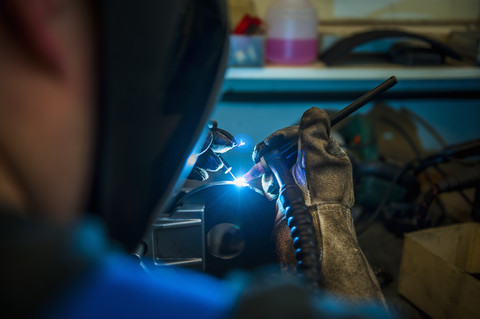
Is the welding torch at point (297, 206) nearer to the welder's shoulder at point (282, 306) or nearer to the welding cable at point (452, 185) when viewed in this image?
the welder's shoulder at point (282, 306)

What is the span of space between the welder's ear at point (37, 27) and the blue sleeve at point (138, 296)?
17 cm

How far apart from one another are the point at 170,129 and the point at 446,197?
147 cm

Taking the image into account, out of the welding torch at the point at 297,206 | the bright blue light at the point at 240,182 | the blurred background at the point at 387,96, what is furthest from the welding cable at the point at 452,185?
the bright blue light at the point at 240,182

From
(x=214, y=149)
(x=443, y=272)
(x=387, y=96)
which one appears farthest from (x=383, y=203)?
(x=214, y=149)

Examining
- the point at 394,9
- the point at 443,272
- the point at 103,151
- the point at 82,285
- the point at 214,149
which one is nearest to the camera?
the point at 82,285

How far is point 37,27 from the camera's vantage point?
0.25m

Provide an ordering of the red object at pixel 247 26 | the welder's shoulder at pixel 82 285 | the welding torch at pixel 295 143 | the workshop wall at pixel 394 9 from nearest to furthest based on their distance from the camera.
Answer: the welder's shoulder at pixel 82 285
the welding torch at pixel 295 143
the red object at pixel 247 26
the workshop wall at pixel 394 9

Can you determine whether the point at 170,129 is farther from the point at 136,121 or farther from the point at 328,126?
the point at 328,126

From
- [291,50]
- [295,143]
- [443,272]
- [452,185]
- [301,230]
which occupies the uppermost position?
[291,50]

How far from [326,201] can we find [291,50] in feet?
3.23

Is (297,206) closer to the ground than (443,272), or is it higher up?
higher up

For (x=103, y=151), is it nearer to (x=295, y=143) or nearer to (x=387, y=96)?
(x=295, y=143)

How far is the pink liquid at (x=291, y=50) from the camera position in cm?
139

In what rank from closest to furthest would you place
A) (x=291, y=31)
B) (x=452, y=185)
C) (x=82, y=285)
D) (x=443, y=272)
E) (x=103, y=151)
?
(x=82, y=285) → (x=103, y=151) → (x=443, y=272) → (x=452, y=185) → (x=291, y=31)
